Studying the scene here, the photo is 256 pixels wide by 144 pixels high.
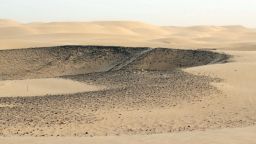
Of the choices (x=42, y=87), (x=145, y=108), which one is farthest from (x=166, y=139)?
(x=42, y=87)

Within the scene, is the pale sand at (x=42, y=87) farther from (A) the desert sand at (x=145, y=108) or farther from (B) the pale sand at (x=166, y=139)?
(B) the pale sand at (x=166, y=139)

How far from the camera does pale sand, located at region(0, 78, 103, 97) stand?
16.8 meters

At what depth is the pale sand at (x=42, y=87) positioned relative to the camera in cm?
1677

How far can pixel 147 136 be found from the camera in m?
10.1

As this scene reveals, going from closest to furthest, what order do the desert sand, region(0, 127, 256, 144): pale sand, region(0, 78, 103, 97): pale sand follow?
region(0, 127, 256, 144): pale sand < the desert sand < region(0, 78, 103, 97): pale sand

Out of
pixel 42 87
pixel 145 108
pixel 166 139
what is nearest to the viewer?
pixel 166 139

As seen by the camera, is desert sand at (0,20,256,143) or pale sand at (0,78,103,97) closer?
desert sand at (0,20,256,143)

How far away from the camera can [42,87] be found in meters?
17.7

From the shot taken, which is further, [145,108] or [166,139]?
[145,108]

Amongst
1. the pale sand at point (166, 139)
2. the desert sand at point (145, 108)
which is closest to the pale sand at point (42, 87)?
the desert sand at point (145, 108)

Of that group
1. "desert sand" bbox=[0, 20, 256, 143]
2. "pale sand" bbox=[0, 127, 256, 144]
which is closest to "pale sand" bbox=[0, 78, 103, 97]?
"desert sand" bbox=[0, 20, 256, 143]

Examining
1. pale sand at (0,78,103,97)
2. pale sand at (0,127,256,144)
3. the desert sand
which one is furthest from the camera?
pale sand at (0,78,103,97)

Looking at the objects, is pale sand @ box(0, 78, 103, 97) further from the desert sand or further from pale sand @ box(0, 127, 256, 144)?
pale sand @ box(0, 127, 256, 144)

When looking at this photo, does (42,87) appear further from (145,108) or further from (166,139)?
(166,139)
